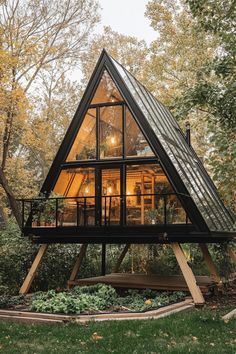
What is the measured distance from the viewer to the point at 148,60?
83.5ft

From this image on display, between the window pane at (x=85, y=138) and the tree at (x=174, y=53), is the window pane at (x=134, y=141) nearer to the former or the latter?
the window pane at (x=85, y=138)

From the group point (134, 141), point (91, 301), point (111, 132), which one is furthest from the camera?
point (111, 132)

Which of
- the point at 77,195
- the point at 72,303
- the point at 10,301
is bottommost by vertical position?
the point at 10,301

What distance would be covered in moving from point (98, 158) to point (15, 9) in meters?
8.40

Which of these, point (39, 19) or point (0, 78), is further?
point (39, 19)

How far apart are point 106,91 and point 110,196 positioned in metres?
3.00

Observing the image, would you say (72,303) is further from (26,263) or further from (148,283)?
(26,263)

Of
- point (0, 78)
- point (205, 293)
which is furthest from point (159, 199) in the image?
point (0, 78)

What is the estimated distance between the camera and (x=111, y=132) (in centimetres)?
1230

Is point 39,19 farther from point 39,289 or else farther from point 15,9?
point 39,289

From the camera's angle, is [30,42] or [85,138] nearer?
[85,138]

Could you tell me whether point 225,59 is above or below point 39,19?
below

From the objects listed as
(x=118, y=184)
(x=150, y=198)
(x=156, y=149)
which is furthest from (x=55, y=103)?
(x=150, y=198)

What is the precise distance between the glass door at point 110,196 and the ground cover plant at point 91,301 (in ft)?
5.79
